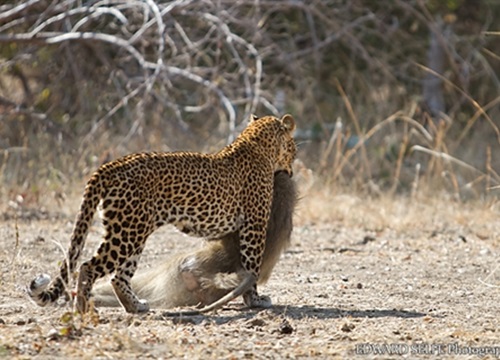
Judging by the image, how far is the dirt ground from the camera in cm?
517

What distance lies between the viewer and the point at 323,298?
684 cm

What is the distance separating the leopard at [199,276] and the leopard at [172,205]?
15 cm

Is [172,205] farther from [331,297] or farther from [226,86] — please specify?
[226,86]

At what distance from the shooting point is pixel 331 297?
6871 mm

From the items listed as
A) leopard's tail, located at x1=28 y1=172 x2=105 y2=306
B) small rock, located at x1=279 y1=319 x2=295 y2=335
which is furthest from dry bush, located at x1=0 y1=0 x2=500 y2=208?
leopard's tail, located at x1=28 y1=172 x2=105 y2=306

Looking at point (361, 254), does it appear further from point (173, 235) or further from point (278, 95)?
point (278, 95)

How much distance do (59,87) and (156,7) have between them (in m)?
3.40

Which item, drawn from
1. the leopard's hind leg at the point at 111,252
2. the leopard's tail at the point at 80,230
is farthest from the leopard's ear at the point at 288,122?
the leopard's tail at the point at 80,230

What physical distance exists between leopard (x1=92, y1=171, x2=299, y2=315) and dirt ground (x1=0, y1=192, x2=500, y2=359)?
188mm

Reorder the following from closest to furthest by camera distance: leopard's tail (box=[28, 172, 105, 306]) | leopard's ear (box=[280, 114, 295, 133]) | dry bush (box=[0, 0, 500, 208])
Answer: leopard's tail (box=[28, 172, 105, 306])
leopard's ear (box=[280, 114, 295, 133])
dry bush (box=[0, 0, 500, 208])

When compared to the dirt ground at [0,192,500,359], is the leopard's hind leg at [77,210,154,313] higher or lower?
higher

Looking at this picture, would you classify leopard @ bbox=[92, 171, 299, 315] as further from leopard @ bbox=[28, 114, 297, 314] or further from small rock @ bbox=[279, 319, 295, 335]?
small rock @ bbox=[279, 319, 295, 335]

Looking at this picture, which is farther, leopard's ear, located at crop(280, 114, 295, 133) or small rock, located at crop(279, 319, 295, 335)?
leopard's ear, located at crop(280, 114, 295, 133)

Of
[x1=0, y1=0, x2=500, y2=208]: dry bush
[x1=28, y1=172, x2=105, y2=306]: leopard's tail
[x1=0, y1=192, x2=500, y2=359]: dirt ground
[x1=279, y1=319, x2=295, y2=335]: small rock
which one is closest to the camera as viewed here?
[x1=0, y1=192, x2=500, y2=359]: dirt ground
